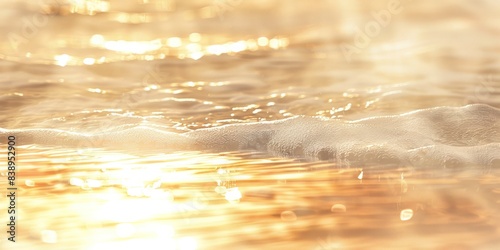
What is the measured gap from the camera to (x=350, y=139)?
305 cm

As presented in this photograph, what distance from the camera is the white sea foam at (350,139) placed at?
289 cm

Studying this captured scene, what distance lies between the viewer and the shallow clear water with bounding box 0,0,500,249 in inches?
80.0

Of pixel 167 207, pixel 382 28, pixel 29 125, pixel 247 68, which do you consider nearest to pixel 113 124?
pixel 29 125

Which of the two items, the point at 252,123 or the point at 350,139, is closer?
the point at 350,139

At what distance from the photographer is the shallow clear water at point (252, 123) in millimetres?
2031

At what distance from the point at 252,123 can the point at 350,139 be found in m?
0.52

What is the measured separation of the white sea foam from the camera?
2.89m

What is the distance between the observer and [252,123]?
329 cm

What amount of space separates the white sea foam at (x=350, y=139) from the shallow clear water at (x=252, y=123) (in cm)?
1

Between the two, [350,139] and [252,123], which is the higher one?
[252,123]

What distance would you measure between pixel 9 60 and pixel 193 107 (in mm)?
1431

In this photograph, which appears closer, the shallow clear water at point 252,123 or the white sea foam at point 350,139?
the shallow clear water at point 252,123

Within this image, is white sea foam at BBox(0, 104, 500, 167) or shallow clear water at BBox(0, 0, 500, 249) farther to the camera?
white sea foam at BBox(0, 104, 500, 167)

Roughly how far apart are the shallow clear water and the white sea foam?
11 millimetres
